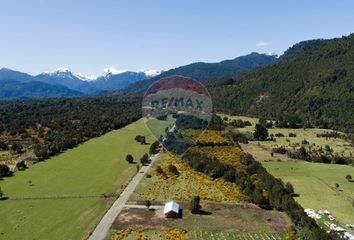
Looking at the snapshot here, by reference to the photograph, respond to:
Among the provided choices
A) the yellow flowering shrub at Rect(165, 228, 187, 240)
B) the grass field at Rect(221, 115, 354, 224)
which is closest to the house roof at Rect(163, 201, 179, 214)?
the yellow flowering shrub at Rect(165, 228, 187, 240)

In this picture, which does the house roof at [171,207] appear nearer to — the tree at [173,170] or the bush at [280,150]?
the tree at [173,170]

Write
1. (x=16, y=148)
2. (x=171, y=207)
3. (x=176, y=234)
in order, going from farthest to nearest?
1. (x=16, y=148)
2. (x=171, y=207)
3. (x=176, y=234)

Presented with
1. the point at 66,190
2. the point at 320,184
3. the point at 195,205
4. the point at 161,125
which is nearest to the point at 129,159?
the point at 161,125

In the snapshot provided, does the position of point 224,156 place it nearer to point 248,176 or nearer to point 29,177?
point 248,176

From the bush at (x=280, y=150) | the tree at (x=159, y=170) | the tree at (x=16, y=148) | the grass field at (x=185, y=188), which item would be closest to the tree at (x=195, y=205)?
the grass field at (x=185, y=188)

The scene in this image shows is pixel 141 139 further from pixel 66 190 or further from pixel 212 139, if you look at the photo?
pixel 66 190

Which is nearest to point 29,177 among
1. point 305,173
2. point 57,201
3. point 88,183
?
point 88,183
